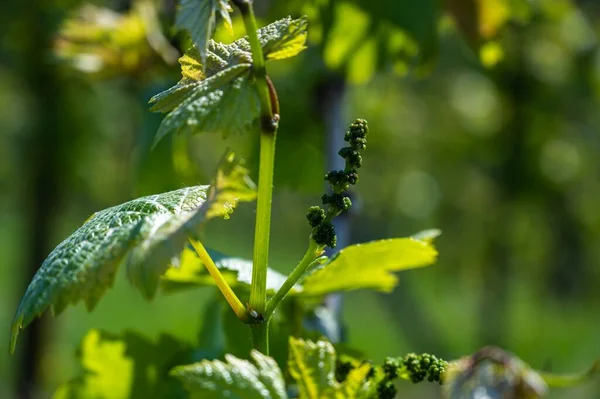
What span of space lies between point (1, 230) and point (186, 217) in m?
13.6

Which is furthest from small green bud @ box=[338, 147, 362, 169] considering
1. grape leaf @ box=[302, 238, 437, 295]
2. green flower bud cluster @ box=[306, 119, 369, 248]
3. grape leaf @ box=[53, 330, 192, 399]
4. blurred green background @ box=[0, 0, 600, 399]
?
blurred green background @ box=[0, 0, 600, 399]

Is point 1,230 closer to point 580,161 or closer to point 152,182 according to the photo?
point 580,161

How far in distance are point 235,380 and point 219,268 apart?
0.70 ft

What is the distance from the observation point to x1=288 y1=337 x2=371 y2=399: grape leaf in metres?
0.46

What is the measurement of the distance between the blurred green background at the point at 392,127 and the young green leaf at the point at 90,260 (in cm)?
57

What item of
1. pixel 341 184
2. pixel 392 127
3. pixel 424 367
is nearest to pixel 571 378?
pixel 424 367

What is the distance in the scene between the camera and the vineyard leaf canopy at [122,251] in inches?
16.0

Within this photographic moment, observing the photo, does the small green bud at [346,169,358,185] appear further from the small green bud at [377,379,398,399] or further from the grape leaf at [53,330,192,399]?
the grape leaf at [53,330,192,399]

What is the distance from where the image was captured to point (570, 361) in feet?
19.1

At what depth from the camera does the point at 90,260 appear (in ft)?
1.40

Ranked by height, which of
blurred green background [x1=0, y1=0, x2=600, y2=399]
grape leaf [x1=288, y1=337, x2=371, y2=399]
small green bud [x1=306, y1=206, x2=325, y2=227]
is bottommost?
blurred green background [x1=0, y1=0, x2=600, y2=399]

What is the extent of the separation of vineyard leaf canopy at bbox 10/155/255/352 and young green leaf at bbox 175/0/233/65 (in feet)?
0.21

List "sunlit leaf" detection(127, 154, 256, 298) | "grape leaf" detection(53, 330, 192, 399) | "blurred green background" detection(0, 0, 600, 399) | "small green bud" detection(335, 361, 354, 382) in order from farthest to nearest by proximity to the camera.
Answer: "blurred green background" detection(0, 0, 600, 399) → "grape leaf" detection(53, 330, 192, 399) → "small green bud" detection(335, 361, 354, 382) → "sunlit leaf" detection(127, 154, 256, 298)

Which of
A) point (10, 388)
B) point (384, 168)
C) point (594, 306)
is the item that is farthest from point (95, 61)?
point (594, 306)
